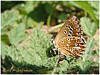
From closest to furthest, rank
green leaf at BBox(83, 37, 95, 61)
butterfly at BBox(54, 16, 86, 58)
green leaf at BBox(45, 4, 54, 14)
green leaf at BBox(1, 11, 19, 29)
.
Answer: butterfly at BBox(54, 16, 86, 58) → green leaf at BBox(83, 37, 95, 61) → green leaf at BBox(1, 11, 19, 29) → green leaf at BBox(45, 4, 54, 14)

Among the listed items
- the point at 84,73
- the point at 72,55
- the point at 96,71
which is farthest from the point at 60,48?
the point at 96,71

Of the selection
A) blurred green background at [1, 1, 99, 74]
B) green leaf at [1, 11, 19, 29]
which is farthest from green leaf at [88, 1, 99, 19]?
green leaf at [1, 11, 19, 29]

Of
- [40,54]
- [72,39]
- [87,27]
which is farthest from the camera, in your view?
[87,27]

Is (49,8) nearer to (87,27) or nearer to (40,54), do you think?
(87,27)

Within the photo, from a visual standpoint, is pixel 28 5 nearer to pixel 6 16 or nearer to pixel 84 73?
pixel 6 16

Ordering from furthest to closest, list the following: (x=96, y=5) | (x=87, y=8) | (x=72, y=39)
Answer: (x=87, y=8) → (x=96, y=5) → (x=72, y=39)

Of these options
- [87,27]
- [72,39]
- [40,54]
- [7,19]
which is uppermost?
[7,19]

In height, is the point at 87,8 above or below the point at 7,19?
above

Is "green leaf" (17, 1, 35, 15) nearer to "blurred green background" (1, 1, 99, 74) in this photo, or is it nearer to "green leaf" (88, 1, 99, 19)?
"blurred green background" (1, 1, 99, 74)

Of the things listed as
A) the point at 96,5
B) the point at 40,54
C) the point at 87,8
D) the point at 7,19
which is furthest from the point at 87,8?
the point at 40,54

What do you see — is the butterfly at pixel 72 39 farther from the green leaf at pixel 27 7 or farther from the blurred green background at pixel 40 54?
the green leaf at pixel 27 7
